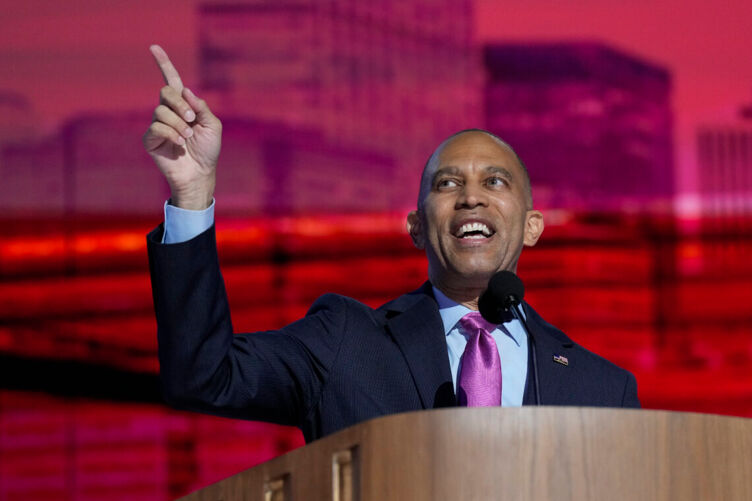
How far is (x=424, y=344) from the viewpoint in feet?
6.56

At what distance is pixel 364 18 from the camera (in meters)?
4.07

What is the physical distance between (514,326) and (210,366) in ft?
1.97

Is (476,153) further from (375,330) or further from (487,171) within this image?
(375,330)

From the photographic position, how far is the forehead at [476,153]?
2.25m

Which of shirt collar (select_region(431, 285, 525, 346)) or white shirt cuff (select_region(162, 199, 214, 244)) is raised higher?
white shirt cuff (select_region(162, 199, 214, 244))

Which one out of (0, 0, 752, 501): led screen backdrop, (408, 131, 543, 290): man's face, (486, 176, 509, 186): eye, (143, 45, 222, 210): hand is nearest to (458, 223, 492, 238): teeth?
(408, 131, 543, 290): man's face

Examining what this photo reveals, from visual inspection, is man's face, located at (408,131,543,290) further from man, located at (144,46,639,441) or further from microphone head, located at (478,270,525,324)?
microphone head, located at (478,270,525,324)

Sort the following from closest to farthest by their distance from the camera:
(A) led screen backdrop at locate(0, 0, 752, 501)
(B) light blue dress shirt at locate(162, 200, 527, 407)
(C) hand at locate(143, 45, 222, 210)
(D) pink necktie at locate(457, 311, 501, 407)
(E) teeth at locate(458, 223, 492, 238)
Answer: (C) hand at locate(143, 45, 222, 210) → (D) pink necktie at locate(457, 311, 501, 407) → (B) light blue dress shirt at locate(162, 200, 527, 407) → (E) teeth at locate(458, 223, 492, 238) → (A) led screen backdrop at locate(0, 0, 752, 501)

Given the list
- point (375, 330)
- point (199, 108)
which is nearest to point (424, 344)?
point (375, 330)

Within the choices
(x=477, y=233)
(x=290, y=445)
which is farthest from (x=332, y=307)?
(x=290, y=445)

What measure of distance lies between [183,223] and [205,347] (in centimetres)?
18

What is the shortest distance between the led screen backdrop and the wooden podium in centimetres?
259

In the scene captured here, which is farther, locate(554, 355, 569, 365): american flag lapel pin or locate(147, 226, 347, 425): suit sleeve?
locate(554, 355, 569, 365): american flag lapel pin

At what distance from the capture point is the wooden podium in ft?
4.55
